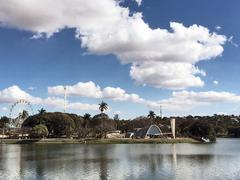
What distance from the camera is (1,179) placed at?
2210 inches

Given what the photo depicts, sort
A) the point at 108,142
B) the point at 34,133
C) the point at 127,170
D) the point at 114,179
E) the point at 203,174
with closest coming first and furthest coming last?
the point at 114,179 < the point at 203,174 < the point at 127,170 < the point at 108,142 < the point at 34,133

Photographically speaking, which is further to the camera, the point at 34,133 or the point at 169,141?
the point at 34,133

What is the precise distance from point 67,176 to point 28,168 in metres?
13.7

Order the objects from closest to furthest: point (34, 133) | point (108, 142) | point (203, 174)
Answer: point (203, 174)
point (108, 142)
point (34, 133)

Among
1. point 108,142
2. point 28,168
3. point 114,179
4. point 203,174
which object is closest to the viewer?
point 114,179

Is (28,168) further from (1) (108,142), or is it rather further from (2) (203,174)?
(1) (108,142)

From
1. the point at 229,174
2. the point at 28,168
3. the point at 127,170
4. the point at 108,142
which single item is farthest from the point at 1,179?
the point at 108,142

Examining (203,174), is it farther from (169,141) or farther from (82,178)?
(169,141)

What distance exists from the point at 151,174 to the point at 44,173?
16115 mm

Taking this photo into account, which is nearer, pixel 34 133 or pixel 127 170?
pixel 127 170

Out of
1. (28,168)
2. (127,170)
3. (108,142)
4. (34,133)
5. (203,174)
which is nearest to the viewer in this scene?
(203,174)

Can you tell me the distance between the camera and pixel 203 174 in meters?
59.2

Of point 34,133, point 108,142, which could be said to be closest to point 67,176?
point 108,142

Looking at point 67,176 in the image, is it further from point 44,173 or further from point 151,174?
point 151,174
